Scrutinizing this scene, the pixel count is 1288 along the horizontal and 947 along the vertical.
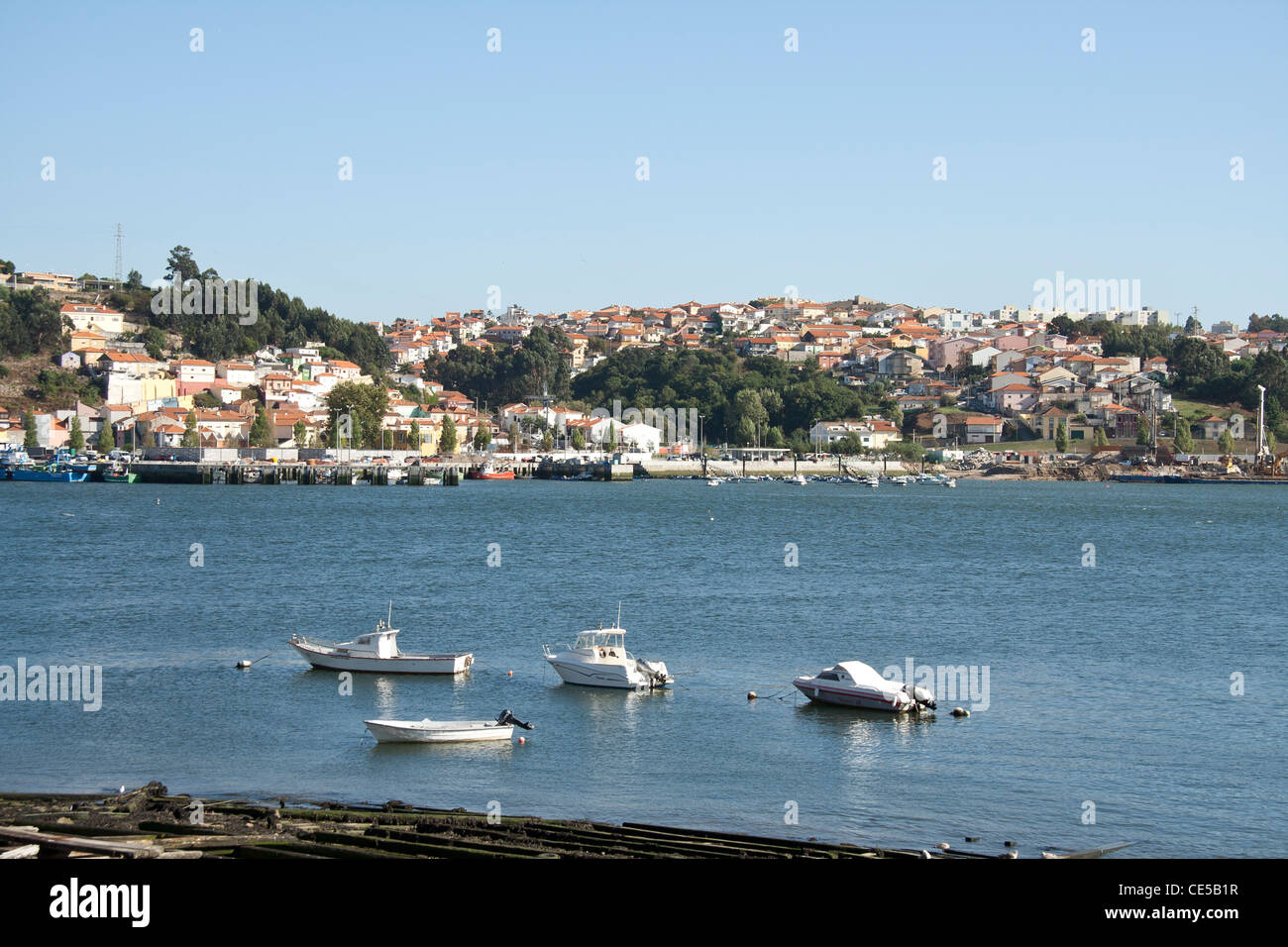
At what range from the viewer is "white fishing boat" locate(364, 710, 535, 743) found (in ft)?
54.1

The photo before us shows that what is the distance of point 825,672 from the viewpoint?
19.5m

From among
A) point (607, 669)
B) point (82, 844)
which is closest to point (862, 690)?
point (607, 669)

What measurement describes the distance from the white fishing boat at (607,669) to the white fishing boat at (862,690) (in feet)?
7.89

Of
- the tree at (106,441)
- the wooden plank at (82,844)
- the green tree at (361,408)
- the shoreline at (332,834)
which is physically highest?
the green tree at (361,408)

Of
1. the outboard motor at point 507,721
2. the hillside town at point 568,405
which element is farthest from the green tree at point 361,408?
the outboard motor at point 507,721

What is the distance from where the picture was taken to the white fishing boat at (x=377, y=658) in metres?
21.2

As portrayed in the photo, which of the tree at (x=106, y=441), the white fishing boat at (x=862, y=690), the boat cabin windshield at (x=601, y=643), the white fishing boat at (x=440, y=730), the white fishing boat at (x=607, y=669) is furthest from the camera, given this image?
the tree at (x=106, y=441)

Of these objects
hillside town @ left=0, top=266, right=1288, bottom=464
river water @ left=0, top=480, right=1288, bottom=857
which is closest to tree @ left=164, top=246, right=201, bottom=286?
hillside town @ left=0, top=266, right=1288, bottom=464

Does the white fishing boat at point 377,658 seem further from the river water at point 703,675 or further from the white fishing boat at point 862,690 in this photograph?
the white fishing boat at point 862,690

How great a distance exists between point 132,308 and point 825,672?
13401cm

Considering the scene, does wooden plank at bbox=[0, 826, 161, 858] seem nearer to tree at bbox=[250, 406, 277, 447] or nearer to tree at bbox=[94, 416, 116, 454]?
tree at bbox=[250, 406, 277, 447]
